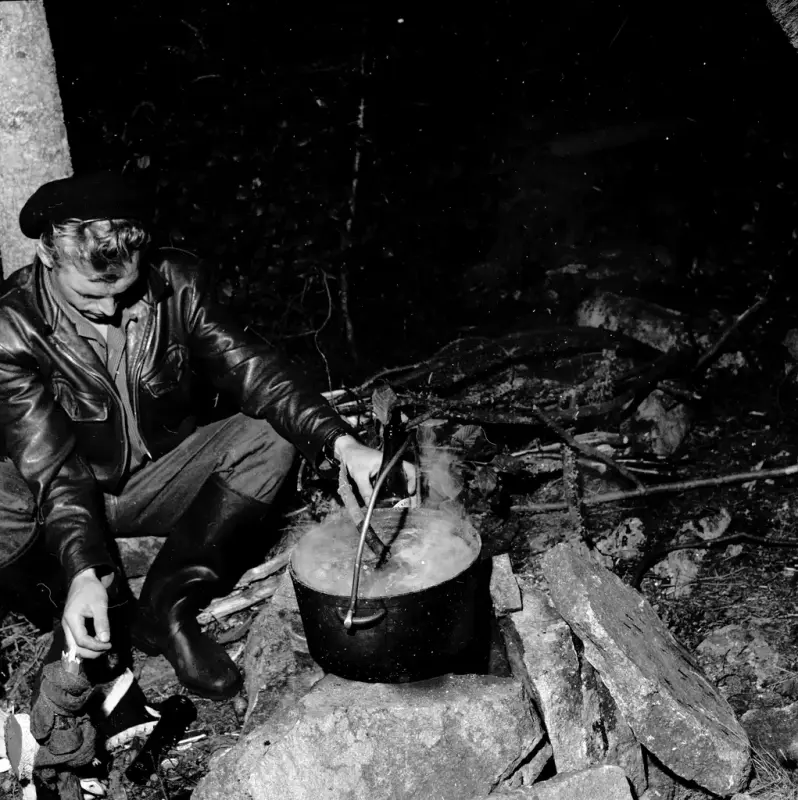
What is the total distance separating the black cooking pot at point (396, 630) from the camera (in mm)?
2959

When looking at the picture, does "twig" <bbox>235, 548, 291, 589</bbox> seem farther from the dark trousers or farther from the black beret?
the black beret

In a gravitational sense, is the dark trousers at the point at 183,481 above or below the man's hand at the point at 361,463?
below

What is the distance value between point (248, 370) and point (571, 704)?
2.16 metres

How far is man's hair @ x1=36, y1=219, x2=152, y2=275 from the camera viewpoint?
3635 millimetres

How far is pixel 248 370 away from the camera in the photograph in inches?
165

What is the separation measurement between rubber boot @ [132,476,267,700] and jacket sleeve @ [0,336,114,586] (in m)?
0.50

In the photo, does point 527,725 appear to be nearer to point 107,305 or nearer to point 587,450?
point 587,450

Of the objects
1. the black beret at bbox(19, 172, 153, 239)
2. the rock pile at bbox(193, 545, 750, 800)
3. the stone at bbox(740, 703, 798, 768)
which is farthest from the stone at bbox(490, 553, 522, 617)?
the black beret at bbox(19, 172, 153, 239)

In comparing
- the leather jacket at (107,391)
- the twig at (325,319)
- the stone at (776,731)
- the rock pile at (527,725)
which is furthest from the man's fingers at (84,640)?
the twig at (325,319)

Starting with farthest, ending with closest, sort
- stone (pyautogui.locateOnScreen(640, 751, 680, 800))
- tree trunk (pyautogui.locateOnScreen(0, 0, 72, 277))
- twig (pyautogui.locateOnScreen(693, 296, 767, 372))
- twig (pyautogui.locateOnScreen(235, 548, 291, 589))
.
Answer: twig (pyautogui.locateOnScreen(693, 296, 767, 372))
twig (pyautogui.locateOnScreen(235, 548, 291, 589))
tree trunk (pyautogui.locateOnScreen(0, 0, 72, 277))
stone (pyautogui.locateOnScreen(640, 751, 680, 800))

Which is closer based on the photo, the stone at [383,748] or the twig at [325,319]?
the stone at [383,748]

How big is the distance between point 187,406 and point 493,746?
226 cm

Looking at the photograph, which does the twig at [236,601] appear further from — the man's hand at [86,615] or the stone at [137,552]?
the man's hand at [86,615]

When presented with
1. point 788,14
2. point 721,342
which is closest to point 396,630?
point 788,14
